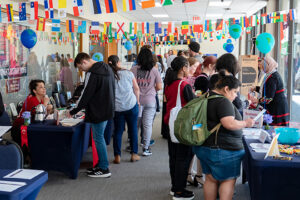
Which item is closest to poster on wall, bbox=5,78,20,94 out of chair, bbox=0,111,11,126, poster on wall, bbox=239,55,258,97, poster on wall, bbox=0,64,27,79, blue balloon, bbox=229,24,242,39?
poster on wall, bbox=0,64,27,79

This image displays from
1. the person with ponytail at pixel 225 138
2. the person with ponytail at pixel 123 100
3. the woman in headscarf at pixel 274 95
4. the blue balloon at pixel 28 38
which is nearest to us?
the person with ponytail at pixel 225 138

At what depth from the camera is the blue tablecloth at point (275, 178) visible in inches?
91.6

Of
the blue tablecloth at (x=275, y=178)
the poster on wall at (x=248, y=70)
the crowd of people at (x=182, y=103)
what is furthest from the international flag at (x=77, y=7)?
the poster on wall at (x=248, y=70)

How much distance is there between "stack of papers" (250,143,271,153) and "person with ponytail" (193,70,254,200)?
0.35 ft

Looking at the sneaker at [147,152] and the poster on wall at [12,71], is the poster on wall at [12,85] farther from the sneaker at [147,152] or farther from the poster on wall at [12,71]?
the sneaker at [147,152]

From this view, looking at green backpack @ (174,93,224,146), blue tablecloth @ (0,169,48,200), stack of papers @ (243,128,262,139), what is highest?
green backpack @ (174,93,224,146)

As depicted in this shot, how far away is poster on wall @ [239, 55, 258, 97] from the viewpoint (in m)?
7.90

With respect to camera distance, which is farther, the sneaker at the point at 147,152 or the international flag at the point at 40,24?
the international flag at the point at 40,24

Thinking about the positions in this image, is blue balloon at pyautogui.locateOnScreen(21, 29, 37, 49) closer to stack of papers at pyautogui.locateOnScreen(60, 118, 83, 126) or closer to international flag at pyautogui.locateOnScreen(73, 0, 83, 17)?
international flag at pyautogui.locateOnScreen(73, 0, 83, 17)

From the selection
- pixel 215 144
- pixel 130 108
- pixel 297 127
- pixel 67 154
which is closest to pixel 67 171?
pixel 67 154

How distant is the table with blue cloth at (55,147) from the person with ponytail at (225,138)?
1654 millimetres

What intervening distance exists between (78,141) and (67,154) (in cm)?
19

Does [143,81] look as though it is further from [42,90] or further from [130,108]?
[42,90]

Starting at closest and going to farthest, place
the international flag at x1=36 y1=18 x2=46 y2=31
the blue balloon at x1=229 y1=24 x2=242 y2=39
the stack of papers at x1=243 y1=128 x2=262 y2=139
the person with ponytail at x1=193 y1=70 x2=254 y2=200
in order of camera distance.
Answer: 1. the person with ponytail at x1=193 y1=70 x2=254 y2=200
2. the stack of papers at x1=243 y1=128 x2=262 y2=139
3. the international flag at x1=36 y1=18 x2=46 y2=31
4. the blue balloon at x1=229 y1=24 x2=242 y2=39
